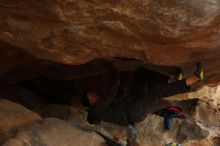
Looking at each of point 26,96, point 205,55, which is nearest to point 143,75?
point 205,55

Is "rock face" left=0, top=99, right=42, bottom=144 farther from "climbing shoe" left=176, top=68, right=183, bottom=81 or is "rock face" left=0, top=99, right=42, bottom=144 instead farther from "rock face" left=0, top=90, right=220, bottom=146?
"climbing shoe" left=176, top=68, right=183, bottom=81

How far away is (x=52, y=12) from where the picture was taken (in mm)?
3973

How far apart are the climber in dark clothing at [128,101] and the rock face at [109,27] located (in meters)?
1.34

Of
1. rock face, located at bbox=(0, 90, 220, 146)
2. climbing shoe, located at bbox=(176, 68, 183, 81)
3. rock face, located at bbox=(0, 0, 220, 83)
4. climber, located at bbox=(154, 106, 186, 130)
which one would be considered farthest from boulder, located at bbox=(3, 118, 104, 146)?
climber, located at bbox=(154, 106, 186, 130)

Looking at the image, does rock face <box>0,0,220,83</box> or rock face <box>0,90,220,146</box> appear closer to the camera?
rock face <box>0,0,220,83</box>

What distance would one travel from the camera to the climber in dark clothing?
250 inches

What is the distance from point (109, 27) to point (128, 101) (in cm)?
285

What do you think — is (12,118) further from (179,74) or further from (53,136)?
(179,74)

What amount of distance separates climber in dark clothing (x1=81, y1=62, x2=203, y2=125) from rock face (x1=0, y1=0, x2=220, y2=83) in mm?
1343

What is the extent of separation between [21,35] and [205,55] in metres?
2.94

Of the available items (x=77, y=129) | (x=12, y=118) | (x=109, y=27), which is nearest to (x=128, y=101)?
(x=77, y=129)

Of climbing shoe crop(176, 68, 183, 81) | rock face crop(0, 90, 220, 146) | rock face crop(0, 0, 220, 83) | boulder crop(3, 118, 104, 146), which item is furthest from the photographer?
climbing shoe crop(176, 68, 183, 81)

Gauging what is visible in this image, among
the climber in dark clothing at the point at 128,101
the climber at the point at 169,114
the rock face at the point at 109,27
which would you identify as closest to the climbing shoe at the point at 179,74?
the climber in dark clothing at the point at 128,101

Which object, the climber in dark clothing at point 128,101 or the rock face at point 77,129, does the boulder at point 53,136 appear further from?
the climber in dark clothing at point 128,101
